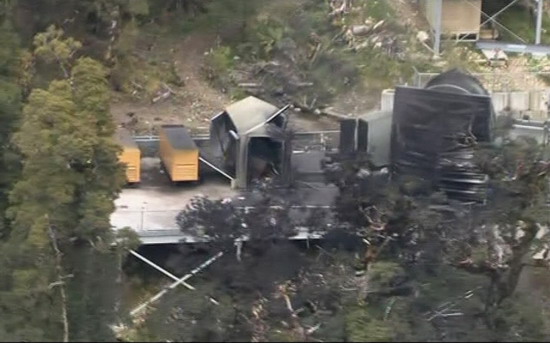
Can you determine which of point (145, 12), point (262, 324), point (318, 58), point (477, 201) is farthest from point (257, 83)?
point (262, 324)

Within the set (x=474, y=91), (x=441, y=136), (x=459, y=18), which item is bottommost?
(x=441, y=136)

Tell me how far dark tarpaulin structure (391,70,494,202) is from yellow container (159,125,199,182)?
2.37 m

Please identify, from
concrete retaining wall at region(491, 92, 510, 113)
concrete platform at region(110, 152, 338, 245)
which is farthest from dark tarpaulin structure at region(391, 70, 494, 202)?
concrete retaining wall at region(491, 92, 510, 113)

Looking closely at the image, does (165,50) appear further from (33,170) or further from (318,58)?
(33,170)

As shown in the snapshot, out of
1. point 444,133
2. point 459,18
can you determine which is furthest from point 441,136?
point 459,18

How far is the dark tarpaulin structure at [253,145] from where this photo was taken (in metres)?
13.2

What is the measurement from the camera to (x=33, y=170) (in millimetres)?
9484

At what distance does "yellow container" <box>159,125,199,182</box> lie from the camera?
1332cm

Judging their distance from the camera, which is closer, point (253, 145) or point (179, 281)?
point (179, 281)

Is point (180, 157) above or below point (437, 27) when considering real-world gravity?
below

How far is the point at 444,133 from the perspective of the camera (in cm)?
1152

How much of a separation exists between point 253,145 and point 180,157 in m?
0.84

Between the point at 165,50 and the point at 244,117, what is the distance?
4699mm

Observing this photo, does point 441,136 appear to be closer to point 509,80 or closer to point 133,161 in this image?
point 133,161
